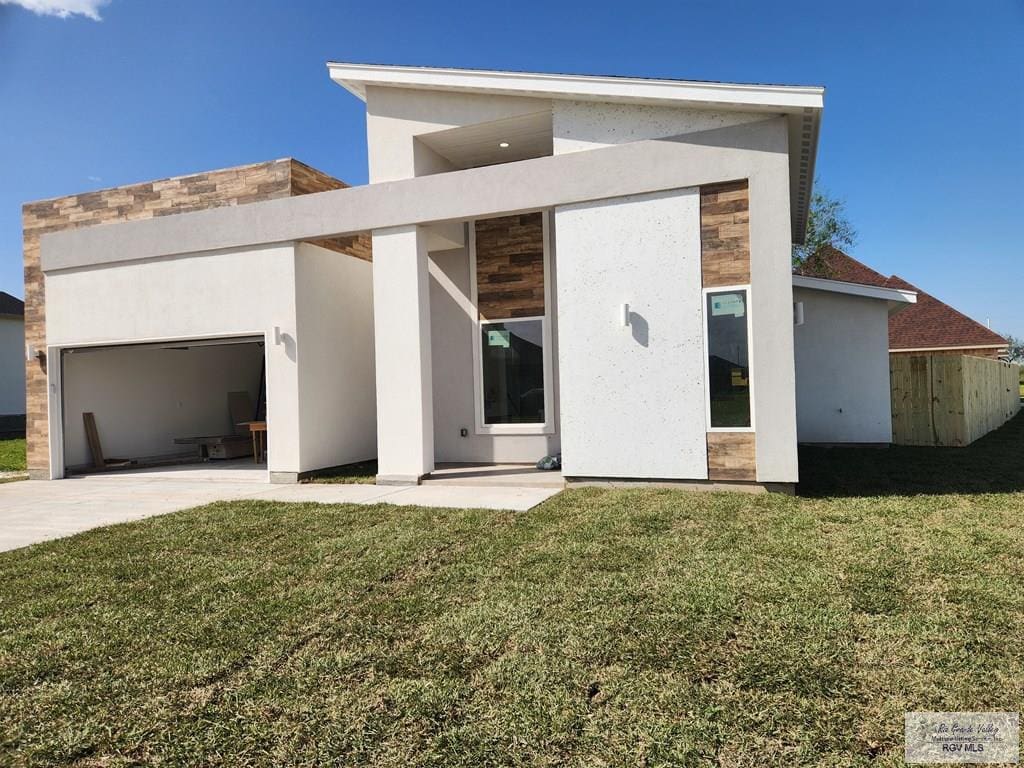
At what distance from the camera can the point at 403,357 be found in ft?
31.2

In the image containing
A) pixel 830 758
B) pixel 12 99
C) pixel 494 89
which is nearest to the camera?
pixel 830 758

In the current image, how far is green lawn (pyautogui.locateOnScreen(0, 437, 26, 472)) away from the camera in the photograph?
14.4 m

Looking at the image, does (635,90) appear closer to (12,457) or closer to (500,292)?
(500,292)

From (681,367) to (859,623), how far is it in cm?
465

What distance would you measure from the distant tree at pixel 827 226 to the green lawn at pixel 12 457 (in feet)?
91.7

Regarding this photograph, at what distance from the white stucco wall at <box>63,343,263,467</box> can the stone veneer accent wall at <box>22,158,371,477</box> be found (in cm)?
53

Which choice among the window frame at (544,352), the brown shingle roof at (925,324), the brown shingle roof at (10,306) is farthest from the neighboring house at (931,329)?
the brown shingle roof at (10,306)

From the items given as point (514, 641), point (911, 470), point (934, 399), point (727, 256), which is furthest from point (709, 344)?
point (934, 399)

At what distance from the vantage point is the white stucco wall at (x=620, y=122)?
312 inches

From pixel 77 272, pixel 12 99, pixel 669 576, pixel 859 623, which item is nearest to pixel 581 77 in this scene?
pixel 669 576

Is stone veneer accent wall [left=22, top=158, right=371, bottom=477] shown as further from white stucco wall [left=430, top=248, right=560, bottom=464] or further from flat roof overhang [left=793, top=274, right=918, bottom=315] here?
flat roof overhang [left=793, top=274, right=918, bottom=315]

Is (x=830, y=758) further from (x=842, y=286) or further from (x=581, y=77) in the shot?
(x=842, y=286)

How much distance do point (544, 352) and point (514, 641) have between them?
774cm

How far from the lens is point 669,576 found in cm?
467
